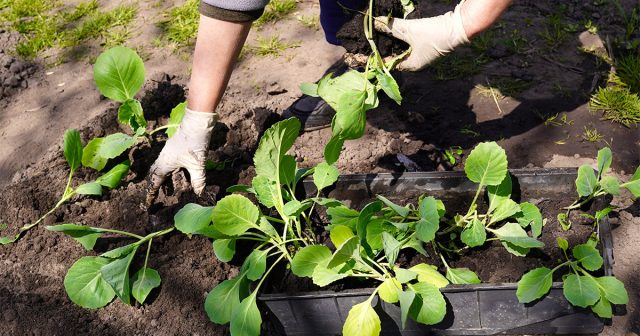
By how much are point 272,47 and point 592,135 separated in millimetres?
1672

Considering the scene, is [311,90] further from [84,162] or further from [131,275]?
[84,162]

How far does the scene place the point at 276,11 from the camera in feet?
12.4

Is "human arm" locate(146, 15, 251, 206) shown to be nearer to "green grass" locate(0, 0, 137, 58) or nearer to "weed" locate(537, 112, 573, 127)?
"weed" locate(537, 112, 573, 127)

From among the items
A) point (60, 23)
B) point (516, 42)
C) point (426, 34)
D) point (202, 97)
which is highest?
point (426, 34)

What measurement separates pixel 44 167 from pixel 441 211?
171 cm

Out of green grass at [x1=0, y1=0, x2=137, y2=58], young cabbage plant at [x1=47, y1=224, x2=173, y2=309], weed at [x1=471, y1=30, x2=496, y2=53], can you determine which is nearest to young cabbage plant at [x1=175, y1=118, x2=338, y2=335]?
young cabbage plant at [x1=47, y1=224, x2=173, y2=309]

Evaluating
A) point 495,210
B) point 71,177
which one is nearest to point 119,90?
point 71,177

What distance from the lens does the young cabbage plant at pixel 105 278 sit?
208 centimetres

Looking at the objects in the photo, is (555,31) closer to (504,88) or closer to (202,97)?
(504,88)

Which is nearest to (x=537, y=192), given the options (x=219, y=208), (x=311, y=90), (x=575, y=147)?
(x=575, y=147)

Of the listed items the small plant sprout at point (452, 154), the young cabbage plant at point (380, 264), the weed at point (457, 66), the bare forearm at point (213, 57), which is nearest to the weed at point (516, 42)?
the weed at point (457, 66)

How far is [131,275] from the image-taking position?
7.22 feet

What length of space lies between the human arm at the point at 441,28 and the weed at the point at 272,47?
4.11 feet

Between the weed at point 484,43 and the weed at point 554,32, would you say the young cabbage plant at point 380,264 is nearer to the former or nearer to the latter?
the weed at point 484,43
